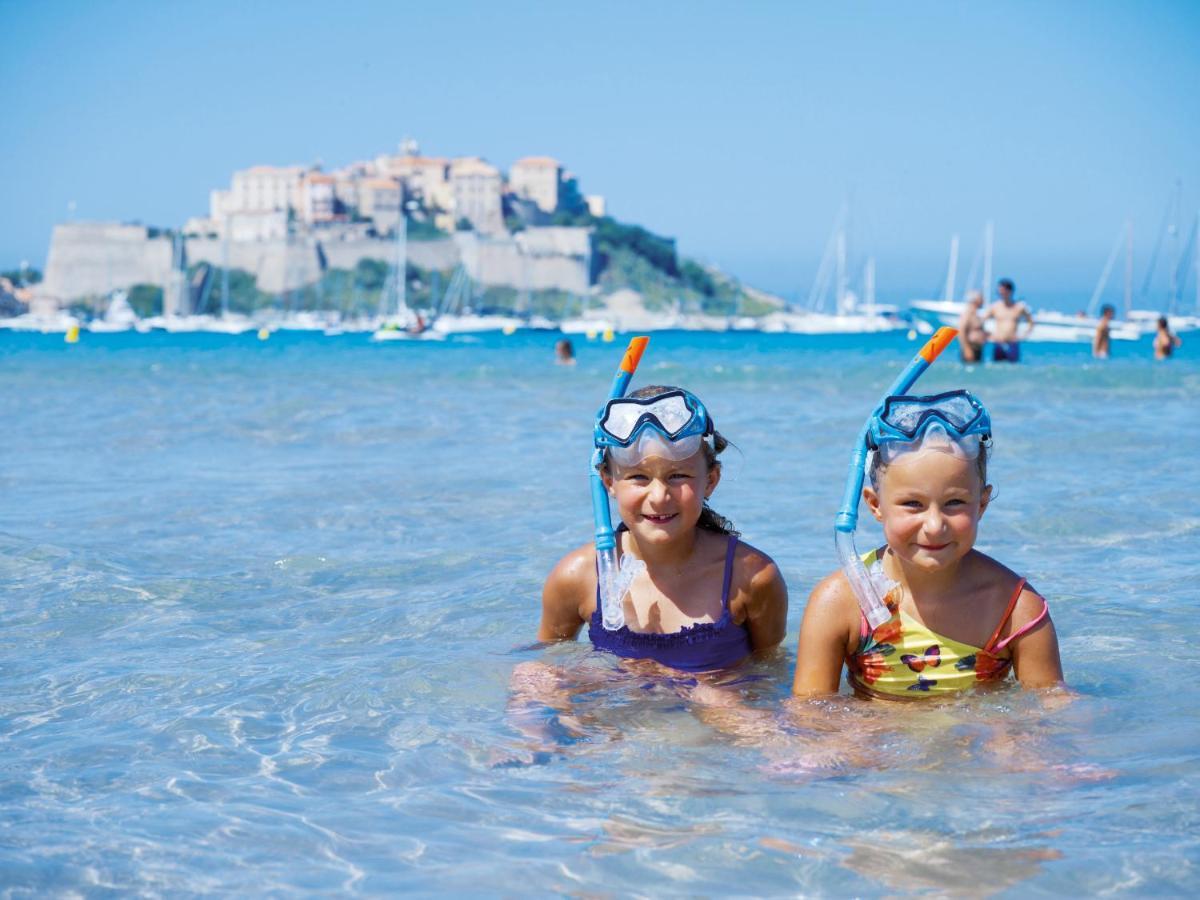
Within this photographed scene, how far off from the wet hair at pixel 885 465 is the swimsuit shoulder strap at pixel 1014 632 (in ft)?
0.97

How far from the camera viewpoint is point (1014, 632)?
3.34m

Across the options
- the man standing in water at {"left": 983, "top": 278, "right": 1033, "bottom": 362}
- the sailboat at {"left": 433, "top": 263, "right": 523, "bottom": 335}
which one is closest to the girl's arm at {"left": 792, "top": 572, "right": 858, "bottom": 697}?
the man standing in water at {"left": 983, "top": 278, "right": 1033, "bottom": 362}

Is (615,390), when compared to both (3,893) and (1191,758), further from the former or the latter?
(3,893)

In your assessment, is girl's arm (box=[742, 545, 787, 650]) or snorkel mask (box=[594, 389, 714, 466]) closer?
snorkel mask (box=[594, 389, 714, 466])

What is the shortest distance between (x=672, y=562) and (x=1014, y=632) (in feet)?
2.99

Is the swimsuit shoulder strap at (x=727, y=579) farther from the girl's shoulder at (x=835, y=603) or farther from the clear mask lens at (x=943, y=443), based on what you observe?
the clear mask lens at (x=943, y=443)

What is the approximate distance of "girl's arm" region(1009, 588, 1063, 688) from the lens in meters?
3.33

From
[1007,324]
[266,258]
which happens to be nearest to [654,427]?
[1007,324]

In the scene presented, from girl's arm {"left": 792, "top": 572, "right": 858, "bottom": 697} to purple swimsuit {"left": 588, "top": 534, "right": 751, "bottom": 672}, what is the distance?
351mm

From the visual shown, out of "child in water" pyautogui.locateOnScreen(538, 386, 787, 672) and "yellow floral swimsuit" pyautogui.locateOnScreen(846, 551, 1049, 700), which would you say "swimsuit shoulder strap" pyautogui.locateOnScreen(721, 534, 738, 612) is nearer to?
"child in water" pyautogui.locateOnScreen(538, 386, 787, 672)

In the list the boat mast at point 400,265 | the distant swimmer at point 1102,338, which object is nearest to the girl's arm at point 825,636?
the distant swimmer at point 1102,338

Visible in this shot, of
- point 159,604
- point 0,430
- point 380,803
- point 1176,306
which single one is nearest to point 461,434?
point 0,430

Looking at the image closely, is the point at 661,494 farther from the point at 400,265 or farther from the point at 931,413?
the point at 400,265

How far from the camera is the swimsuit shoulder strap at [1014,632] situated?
333cm
